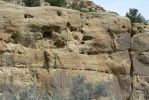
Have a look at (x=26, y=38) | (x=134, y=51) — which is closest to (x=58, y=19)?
(x=26, y=38)

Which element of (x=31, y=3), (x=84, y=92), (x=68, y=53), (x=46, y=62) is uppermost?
(x=31, y=3)

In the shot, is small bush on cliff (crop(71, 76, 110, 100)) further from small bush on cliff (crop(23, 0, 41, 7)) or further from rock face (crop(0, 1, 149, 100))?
small bush on cliff (crop(23, 0, 41, 7))

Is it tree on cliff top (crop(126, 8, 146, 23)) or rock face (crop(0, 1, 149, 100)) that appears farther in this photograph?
tree on cliff top (crop(126, 8, 146, 23))

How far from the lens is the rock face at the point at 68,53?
1878 cm

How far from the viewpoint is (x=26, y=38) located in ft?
63.4

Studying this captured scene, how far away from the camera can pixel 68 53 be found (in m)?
20.2

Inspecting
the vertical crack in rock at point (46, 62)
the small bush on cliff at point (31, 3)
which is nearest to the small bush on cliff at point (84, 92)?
the vertical crack in rock at point (46, 62)

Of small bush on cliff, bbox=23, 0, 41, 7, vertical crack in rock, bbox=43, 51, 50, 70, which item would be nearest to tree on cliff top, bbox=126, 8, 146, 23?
small bush on cliff, bbox=23, 0, 41, 7

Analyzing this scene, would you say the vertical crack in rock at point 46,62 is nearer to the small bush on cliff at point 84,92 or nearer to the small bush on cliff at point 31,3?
the small bush on cliff at point 84,92

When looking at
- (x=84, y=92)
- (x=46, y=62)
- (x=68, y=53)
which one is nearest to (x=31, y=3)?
(x=68, y=53)

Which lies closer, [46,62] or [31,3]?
[46,62]

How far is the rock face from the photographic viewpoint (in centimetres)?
1878

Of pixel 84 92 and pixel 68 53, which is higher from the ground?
pixel 68 53

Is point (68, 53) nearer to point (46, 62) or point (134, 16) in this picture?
point (46, 62)
